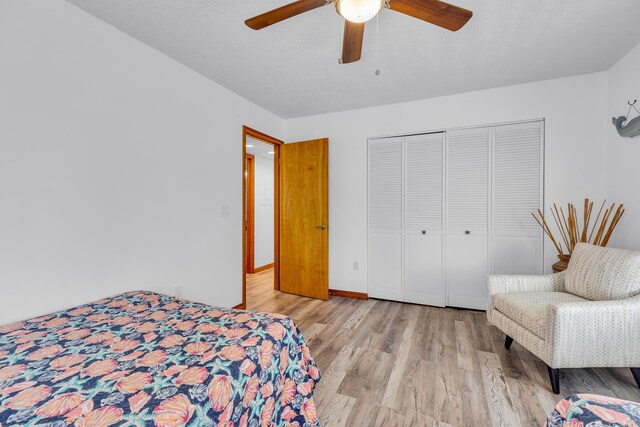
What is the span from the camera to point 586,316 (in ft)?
5.44

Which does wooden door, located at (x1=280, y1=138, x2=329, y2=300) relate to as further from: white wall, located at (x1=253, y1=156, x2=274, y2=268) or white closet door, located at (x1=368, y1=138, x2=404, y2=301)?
white wall, located at (x1=253, y1=156, x2=274, y2=268)

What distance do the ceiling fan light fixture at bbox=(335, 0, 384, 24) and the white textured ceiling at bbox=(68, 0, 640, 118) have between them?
631 mm

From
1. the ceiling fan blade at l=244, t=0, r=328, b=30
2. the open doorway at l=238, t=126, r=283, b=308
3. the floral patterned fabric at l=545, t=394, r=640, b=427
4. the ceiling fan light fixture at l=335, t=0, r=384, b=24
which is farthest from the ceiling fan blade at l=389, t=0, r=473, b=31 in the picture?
the open doorway at l=238, t=126, r=283, b=308

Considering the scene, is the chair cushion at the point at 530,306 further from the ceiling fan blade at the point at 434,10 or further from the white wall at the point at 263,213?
the white wall at the point at 263,213

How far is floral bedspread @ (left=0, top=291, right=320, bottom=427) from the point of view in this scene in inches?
34.1

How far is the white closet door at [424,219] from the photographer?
3.23 metres

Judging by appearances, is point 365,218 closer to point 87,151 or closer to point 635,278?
point 635,278

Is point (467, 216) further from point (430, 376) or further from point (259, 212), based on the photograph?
point (259, 212)

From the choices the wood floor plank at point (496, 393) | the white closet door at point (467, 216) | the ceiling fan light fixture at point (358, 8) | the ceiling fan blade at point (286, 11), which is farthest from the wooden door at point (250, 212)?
the ceiling fan light fixture at point (358, 8)

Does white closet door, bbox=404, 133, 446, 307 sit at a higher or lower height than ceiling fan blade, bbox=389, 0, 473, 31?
lower

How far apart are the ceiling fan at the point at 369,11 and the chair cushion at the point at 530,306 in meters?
1.82

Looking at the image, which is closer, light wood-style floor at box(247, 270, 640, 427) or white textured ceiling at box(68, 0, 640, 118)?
light wood-style floor at box(247, 270, 640, 427)

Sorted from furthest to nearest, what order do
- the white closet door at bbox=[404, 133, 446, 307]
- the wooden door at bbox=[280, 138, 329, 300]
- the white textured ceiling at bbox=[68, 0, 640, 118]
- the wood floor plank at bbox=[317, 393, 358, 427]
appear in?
the wooden door at bbox=[280, 138, 329, 300] → the white closet door at bbox=[404, 133, 446, 307] → the white textured ceiling at bbox=[68, 0, 640, 118] → the wood floor plank at bbox=[317, 393, 358, 427]

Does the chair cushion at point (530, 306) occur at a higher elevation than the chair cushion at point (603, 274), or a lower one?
lower
